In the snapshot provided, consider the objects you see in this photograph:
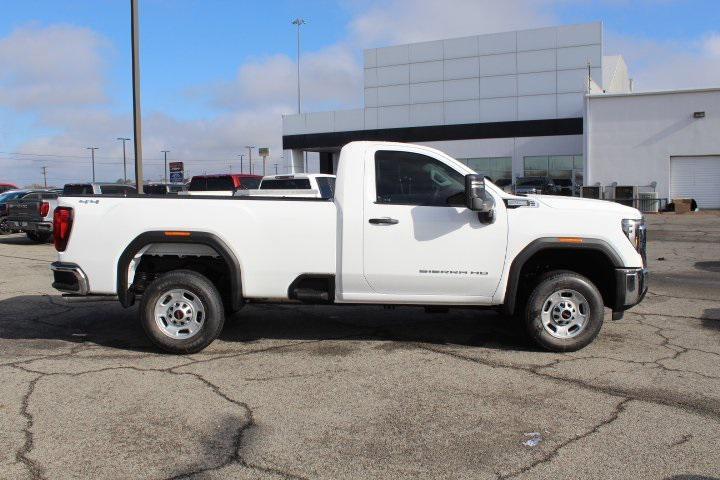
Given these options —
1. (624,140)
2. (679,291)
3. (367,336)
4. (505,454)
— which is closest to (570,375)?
(505,454)

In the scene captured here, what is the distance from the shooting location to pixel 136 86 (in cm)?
1497

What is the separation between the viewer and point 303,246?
6.31m

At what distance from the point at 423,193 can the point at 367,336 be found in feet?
6.06

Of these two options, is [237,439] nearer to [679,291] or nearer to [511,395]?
[511,395]

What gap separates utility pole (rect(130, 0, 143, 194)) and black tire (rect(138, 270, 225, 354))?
898 centimetres

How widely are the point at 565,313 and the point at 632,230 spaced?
3.42 ft

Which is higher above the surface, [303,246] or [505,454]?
[303,246]

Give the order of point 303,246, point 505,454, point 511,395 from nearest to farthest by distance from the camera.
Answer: point 505,454
point 511,395
point 303,246

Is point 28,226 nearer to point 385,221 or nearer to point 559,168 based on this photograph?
point 385,221

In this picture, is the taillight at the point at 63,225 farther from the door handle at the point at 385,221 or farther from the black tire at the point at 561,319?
the black tire at the point at 561,319

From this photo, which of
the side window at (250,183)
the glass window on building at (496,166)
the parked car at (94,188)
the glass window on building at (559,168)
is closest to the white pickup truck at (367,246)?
the side window at (250,183)

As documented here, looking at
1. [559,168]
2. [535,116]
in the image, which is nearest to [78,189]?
[559,168]

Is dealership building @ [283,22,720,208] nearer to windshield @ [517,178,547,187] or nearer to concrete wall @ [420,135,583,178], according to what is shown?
concrete wall @ [420,135,583,178]

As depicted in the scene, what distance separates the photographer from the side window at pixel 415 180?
6340 millimetres
